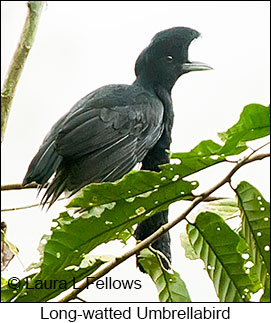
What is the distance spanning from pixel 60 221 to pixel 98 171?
511mm

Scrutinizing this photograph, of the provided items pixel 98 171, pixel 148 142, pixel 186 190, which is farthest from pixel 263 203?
pixel 148 142

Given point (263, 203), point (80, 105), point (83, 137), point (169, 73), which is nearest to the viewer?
point (263, 203)

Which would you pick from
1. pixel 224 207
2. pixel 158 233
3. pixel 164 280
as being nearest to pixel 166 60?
pixel 224 207

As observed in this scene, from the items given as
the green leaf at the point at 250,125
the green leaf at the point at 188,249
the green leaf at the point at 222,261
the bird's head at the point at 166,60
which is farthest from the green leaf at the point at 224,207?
the bird's head at the point at 166,60

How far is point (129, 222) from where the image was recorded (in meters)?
0.73

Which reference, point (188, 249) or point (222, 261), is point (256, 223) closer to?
point (222, 261)

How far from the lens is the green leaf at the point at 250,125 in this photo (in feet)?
1.94

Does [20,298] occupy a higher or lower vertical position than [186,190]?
lower

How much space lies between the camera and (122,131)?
4.40 feet

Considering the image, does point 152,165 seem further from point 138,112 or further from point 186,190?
point 186,190

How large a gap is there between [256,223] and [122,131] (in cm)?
69

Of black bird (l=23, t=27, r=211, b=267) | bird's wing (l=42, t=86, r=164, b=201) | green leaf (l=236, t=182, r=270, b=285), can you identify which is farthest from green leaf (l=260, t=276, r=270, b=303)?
bird's wing (l=42, t=86, r=164, b=201)

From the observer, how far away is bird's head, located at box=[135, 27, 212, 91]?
147cm

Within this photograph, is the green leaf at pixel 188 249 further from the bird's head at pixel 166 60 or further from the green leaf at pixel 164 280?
the bird's head at pixel 166 60
